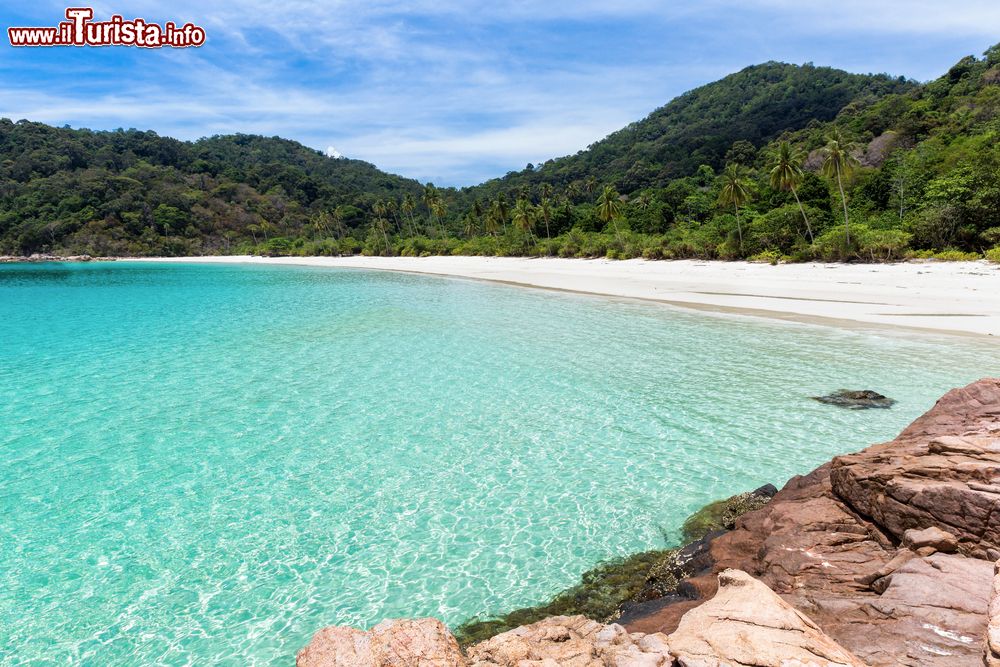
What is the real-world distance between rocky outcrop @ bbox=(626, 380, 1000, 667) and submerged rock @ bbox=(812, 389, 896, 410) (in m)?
5.25

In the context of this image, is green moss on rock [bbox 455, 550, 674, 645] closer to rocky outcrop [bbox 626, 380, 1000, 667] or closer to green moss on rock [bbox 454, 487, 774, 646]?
green moss on rock [bbox 454, 487, 774, 646]

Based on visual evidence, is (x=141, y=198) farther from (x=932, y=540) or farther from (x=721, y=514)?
(x=932, y=540)

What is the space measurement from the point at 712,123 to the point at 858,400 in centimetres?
15830

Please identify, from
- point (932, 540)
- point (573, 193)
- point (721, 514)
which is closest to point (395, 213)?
point (573, 193)

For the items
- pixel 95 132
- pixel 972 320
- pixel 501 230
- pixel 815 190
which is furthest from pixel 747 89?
pixel 95 132

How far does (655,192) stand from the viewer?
90.2 m

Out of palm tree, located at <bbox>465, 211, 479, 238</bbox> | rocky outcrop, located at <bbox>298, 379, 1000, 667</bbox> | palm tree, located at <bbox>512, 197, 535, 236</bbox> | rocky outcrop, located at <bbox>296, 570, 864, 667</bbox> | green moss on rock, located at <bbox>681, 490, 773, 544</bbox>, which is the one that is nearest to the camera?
rocky outcrop, located at <bbox>296, 570, 864, 667</bbox>

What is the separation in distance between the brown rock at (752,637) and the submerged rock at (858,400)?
11123 mm

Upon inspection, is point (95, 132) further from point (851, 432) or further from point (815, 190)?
point (851, 432)

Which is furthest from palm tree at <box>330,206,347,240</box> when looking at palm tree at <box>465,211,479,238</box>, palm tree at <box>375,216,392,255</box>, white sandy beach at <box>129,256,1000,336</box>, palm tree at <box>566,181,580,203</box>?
white sandy beach at <box>129,256,1000,336</box>

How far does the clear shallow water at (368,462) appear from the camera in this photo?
701cm

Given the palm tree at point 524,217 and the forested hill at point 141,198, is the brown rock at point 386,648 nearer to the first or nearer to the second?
the palm tree at point 524,217

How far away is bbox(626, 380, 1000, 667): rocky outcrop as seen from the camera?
13.4 ft

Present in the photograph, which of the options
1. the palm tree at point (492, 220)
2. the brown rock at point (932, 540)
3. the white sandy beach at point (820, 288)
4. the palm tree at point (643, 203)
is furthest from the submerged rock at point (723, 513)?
the palm tree at point (492, 220)
